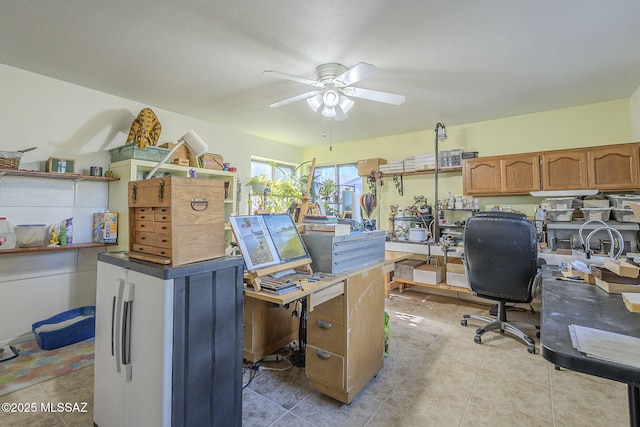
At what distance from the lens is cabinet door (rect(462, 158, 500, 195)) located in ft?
12.4

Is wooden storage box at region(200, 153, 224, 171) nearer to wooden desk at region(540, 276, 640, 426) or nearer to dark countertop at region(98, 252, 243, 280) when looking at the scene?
dark countertop at region(98, 252, 243, 280)

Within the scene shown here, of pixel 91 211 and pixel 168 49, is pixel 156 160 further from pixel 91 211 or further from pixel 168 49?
pixel 168 49

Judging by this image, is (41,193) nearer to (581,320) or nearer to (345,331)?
(345,331)

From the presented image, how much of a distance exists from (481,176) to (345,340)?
126 inches

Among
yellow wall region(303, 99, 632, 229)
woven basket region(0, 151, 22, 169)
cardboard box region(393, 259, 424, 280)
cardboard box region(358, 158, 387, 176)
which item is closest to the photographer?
woven basket region(0, 151, 22, 169)

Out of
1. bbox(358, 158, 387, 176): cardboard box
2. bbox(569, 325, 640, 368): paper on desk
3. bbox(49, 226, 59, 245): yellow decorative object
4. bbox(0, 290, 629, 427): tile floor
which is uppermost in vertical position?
bbox(358, 158, 387, 176): cardboard box

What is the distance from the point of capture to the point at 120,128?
3424mm

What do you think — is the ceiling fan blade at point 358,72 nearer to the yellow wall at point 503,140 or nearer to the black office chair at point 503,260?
the black office chair at point 503,260

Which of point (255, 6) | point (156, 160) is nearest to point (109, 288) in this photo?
point (255, 6)

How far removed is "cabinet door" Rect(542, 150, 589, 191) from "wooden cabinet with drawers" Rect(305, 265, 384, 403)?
287cm

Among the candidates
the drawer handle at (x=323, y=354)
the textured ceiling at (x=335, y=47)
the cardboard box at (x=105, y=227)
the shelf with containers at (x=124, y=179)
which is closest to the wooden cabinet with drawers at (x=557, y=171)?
the textured ceiling at (x=335, y=47)

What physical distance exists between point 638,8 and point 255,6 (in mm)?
2541

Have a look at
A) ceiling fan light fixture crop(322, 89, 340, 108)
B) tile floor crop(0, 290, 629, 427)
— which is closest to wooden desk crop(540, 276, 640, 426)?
tile floor crop(0, 290, 629, 427)

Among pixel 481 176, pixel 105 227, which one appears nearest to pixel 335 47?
pixel 481 176
